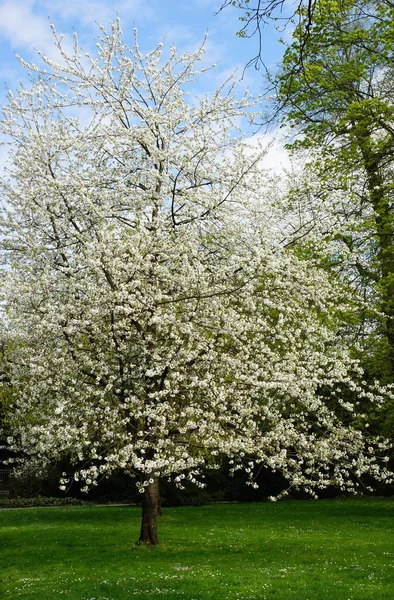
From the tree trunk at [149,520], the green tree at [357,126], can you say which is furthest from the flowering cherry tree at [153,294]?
the green tree at [357,126]

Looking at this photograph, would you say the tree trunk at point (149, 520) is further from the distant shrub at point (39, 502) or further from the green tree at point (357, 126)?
the distant shrub at point (39, 502)

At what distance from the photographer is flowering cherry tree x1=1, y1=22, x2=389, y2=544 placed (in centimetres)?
1048

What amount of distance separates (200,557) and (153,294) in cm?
512

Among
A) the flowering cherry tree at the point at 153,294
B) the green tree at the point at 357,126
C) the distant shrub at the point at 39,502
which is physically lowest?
the distant shrub at the point at 39,502

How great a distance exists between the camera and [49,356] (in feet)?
35.8

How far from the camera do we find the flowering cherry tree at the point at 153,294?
10.5m

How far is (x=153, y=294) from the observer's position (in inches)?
414

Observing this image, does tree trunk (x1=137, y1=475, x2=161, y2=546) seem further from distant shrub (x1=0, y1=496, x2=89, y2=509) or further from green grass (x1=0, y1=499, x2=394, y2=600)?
distant shrub (x1=0, y1=496, x2=89, y2=509)

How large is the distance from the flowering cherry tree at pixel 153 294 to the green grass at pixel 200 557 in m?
1.41

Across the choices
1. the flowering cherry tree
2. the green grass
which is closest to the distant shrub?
the green grass

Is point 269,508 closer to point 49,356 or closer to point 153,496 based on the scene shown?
point 153,496

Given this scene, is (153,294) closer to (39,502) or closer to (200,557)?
(200,557)

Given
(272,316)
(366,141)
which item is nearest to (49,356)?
(272,316)

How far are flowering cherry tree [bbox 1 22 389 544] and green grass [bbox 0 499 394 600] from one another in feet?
4.63
